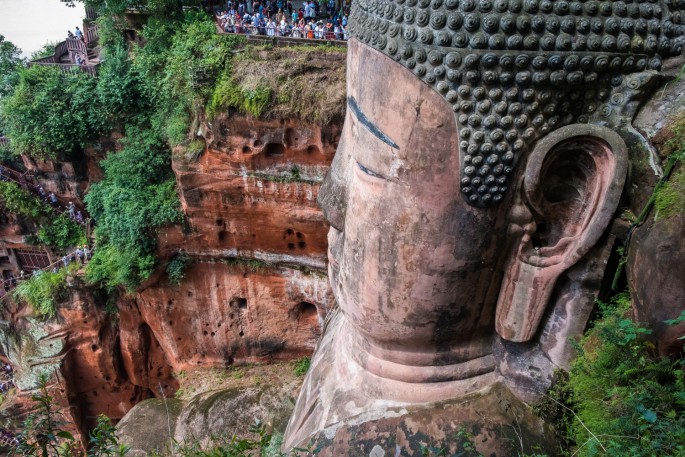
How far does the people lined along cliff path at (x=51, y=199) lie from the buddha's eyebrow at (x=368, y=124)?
43.4ft

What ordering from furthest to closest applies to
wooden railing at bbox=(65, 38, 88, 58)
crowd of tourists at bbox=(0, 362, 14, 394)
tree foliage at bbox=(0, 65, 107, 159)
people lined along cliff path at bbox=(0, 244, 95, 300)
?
wooden railing at bbox=(65, 38, 88, 58), crowd of tourists at bbox=(0, 362, 14, 394), tree foliage at bbox=(0, 65, 107, 159), people lined along cliff path at bbox=(0, 244, 95, 300)

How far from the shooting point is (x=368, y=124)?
10.9 ft

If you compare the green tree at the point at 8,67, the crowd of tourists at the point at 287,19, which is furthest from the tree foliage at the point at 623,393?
the green tree at the point at 8,67

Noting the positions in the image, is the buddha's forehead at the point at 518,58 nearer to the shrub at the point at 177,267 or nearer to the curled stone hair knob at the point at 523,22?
the curled stone hair knob at the point at 523,22

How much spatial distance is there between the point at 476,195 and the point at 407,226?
48 cm

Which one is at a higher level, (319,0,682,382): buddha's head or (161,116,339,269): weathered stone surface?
(319,0,682,382): buddha's head

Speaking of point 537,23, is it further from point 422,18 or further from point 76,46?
point 76,46

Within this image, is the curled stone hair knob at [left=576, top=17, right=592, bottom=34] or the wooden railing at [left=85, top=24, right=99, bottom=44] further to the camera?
the wooden railing at [left=85, top=24, right=99, bottom=44]

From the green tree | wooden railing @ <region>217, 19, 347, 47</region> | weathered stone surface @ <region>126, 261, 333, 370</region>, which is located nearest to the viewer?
wooden railing @ <region>217, 19, 347, 47</region>

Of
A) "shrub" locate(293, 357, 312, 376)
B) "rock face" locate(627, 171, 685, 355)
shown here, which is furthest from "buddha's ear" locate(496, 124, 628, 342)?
"shrub" locate(293, 357, 312, 376)

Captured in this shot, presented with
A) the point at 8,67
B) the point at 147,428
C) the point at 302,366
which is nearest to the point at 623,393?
the point at 147,428

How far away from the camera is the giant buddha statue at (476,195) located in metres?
2.90

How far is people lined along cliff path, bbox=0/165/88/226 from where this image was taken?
14641 millimetres

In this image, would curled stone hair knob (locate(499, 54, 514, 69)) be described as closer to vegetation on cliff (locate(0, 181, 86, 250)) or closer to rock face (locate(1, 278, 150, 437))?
rock face (locate(1, 278, 150, 437))
